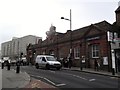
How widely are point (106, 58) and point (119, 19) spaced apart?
7361 mm

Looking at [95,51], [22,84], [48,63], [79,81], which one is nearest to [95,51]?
[95,51]

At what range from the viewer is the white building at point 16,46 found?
350ft

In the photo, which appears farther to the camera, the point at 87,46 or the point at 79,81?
the point at 87,46

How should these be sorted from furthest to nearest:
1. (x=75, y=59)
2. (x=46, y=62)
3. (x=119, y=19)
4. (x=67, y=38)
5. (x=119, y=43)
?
(x=67, y=38) < (x=75, y=59) < (x=119, y=19) < (x=46, y=62) < (x=119, y=43)

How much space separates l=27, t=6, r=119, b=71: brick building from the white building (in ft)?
181

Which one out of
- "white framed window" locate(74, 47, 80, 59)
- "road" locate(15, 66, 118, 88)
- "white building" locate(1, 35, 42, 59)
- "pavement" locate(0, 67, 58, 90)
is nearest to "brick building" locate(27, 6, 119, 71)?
"white framed window" locate(74, 47, 80, 59)

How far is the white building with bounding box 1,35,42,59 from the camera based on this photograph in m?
107

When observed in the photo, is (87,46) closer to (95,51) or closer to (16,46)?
(95,51)

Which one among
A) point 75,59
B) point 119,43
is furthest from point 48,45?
point 119,43

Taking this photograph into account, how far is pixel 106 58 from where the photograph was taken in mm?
30359

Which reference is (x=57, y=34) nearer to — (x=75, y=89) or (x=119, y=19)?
(x=119, y=19)

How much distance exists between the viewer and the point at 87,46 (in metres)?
34.9

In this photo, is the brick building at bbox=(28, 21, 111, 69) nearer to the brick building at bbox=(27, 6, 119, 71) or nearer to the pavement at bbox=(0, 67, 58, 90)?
the brick building at bbox=(27, 6, 119, 71)

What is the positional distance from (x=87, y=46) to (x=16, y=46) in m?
86.2
